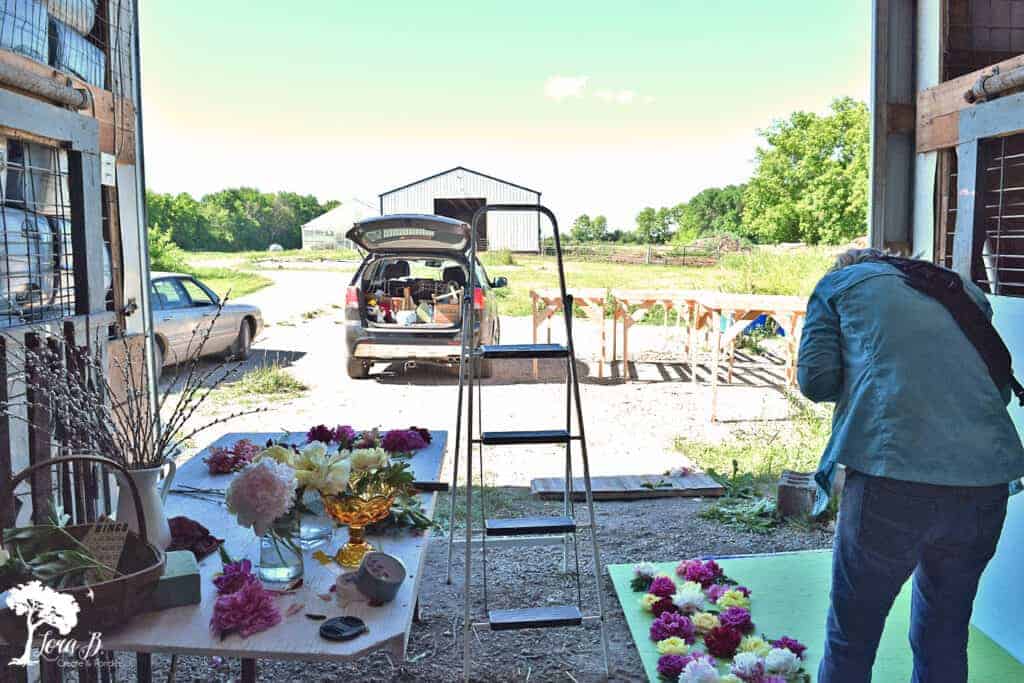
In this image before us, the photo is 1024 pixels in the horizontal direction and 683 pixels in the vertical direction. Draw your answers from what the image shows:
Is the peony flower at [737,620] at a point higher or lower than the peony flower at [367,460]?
lower

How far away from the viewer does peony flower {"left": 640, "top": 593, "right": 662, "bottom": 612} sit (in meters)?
3.61

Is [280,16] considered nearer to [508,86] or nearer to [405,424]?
[508,86]

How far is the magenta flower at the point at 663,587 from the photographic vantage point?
367 centimetres

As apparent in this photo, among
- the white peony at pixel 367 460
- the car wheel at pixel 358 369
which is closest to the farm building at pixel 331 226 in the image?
the car wheel at pixel 358 369

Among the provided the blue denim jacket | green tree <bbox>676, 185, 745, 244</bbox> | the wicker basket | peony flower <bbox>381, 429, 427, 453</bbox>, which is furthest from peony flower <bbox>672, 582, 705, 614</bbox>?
green tree <bbox>676, 185, 745, 244</bbox>

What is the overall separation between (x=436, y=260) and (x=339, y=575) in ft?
22.1

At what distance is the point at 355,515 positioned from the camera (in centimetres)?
219

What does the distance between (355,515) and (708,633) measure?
1761mm

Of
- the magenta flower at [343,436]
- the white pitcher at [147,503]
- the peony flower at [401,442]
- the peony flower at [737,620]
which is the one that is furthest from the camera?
the peony flower at [737,620]

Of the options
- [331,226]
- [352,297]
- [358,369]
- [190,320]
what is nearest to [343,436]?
[352,297]

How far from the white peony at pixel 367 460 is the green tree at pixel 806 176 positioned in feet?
115

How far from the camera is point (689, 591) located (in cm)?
360

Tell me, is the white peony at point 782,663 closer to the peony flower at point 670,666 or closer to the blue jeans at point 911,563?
the peony flower at point 670,666

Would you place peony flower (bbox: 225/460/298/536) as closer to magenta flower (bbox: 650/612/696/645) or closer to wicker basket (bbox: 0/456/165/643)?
wicker basket (bbox: 0/456/165/643)
